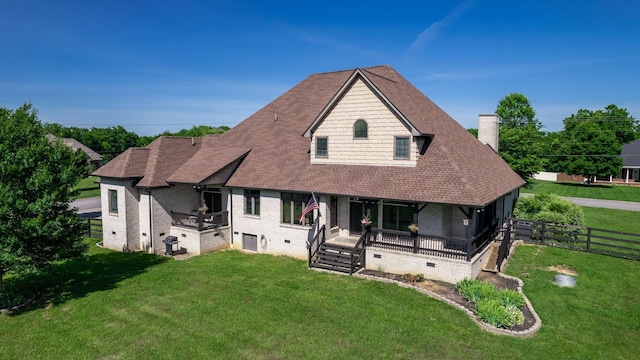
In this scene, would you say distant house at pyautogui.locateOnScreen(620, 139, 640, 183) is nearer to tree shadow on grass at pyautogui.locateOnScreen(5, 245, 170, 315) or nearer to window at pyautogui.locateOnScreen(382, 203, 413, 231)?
window at pyautogui.locateOnScreen(382, 203, 413, 231)

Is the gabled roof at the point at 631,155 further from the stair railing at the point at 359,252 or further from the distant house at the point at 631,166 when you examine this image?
the stair railing at the point at 359,252

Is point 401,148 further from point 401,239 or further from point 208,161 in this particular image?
point 208,161

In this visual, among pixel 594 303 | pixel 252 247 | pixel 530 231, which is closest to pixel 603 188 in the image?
pixel 530 231

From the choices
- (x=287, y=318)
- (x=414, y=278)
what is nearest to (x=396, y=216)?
(x=414, y=278)

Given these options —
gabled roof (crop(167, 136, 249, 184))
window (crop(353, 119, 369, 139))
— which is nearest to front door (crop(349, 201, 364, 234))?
window (crop(353, 119, 369, 139))

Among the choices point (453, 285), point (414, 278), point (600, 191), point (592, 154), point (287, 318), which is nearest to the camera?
point (287, 318)

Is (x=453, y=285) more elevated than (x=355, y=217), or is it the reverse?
(x=355, y=217)

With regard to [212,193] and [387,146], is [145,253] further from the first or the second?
[387,146]
